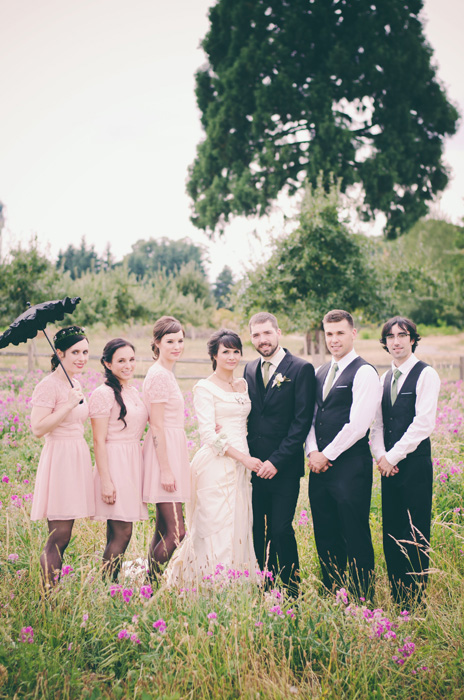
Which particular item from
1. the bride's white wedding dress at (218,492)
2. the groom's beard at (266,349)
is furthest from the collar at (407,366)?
the bride's white wedding dress at (218,492)

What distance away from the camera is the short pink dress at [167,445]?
4055 millimetres

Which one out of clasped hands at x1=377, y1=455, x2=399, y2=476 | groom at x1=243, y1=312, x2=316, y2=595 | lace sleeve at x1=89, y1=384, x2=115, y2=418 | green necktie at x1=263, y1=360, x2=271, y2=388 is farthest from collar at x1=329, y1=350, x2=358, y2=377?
lace sleeve at x1=89, y1=384, x2=115, y2=418

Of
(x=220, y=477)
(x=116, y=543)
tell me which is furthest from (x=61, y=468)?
(x=220, y=477)

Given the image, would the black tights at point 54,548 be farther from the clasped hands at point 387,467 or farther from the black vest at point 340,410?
the clasped hands at point 387,467

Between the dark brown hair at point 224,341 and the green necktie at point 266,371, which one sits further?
the green necktie at point 266,371

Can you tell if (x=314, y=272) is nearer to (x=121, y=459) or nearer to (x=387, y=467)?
(x=387, y=467)

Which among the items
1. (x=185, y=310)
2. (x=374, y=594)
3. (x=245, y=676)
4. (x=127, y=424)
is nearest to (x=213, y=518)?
(x=127, y=424)

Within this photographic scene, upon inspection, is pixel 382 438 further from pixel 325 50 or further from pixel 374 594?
pixel 325 50

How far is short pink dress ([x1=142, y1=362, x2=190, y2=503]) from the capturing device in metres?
4.05

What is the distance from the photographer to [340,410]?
13.2ft

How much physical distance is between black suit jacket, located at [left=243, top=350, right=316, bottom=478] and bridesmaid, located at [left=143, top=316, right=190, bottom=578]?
2.14 ft

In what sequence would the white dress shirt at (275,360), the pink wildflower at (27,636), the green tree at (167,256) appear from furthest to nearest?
1. the green tree at (167,256)
2. the white dress shirt at (275,360)
3. the pink wildflower at (27,636)

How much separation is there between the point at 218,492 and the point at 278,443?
66 centimetres

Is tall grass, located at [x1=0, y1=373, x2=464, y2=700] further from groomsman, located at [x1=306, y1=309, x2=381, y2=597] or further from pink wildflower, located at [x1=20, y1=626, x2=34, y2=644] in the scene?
groomsman, located at [x1=306, y1=309, x2=381, y2=597]
